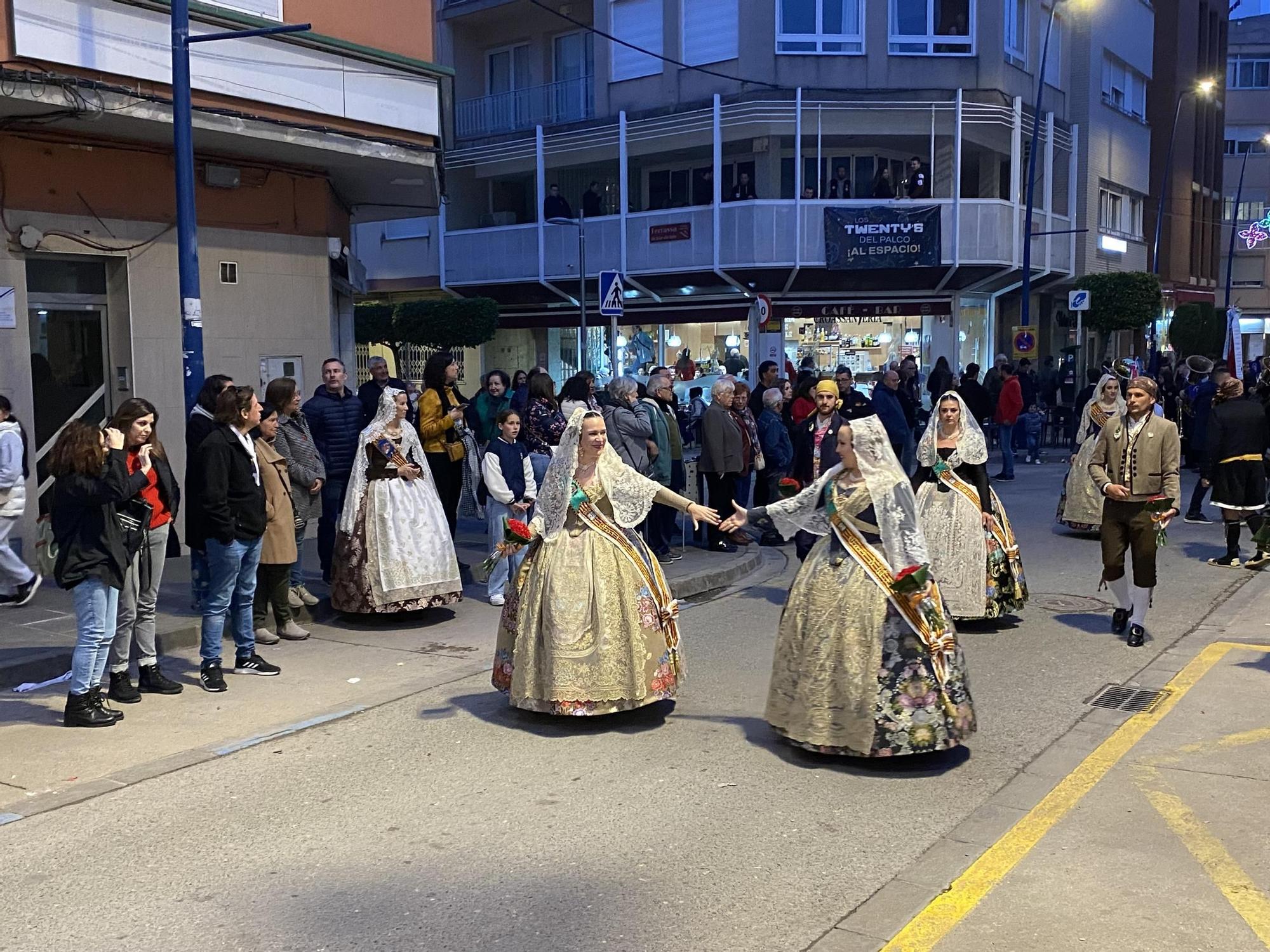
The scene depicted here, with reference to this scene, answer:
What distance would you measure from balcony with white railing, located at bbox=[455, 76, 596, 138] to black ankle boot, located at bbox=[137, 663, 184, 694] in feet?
84.2

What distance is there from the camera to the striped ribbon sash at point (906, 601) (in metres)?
5.82

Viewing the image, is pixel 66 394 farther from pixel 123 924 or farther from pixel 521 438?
pixel 123 924

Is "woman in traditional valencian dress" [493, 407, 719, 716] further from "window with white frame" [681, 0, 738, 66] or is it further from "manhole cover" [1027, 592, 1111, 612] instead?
"window with white frame" [681, 0, 738, 66]

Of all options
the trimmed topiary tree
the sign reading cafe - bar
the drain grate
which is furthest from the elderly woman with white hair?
the trimmed topiary tree

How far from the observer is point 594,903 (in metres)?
4.43

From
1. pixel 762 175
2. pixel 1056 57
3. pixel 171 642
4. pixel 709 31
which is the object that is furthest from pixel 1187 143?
pixel 171 642

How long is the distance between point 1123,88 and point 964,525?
33592mm

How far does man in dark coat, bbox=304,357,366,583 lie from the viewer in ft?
33.5

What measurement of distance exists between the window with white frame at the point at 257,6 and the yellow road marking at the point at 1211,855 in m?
9.85

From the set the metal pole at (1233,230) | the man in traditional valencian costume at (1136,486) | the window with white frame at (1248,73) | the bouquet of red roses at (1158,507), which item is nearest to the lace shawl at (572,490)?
the man in traditional valencian costume at (1136,486)

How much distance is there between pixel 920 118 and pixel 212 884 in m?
27.2

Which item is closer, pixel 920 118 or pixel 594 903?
pixel 594 903

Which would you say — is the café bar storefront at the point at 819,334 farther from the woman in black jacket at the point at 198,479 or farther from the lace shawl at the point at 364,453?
the woman in black jacket at the point at 198,479

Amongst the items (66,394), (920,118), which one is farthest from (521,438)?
(920,118)
